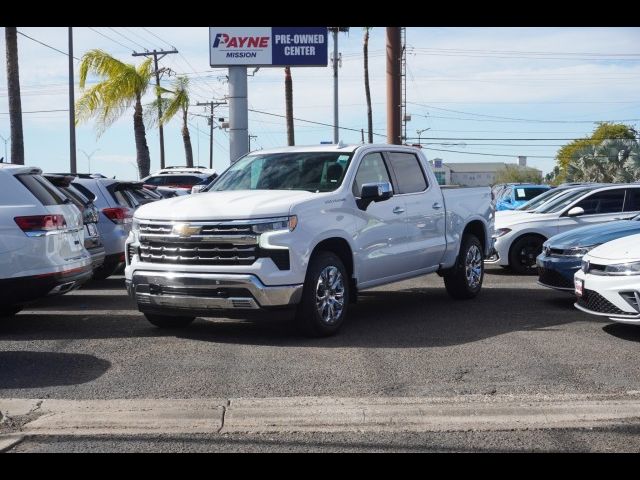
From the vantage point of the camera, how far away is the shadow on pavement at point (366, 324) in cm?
870

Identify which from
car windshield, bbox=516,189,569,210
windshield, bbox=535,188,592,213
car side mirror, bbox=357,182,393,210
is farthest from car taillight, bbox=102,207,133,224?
car windshield, bbox=516,189,569,210

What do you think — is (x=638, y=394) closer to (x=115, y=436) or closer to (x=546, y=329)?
(x=546, y=329)

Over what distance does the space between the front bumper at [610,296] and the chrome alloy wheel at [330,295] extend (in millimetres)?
2577

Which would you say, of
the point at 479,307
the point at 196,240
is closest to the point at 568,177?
the point at 479,307

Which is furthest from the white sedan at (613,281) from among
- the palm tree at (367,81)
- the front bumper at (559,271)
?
the palm tree at (367,81)

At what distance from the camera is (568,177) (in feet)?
185

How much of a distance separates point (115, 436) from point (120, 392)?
110cm

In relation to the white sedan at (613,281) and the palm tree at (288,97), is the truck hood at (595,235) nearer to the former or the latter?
the white sedan at (613,281)

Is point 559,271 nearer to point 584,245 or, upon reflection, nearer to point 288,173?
point 584,245

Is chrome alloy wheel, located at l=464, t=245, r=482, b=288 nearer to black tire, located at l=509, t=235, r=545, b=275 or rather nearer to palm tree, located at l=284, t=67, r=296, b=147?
black tire, located at l=509, t=235, r=545, b=275

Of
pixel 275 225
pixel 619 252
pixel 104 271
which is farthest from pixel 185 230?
pixel 104 271

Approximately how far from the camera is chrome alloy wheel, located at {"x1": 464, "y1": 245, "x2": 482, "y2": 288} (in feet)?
37.8

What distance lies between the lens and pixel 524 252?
14.7 meters
